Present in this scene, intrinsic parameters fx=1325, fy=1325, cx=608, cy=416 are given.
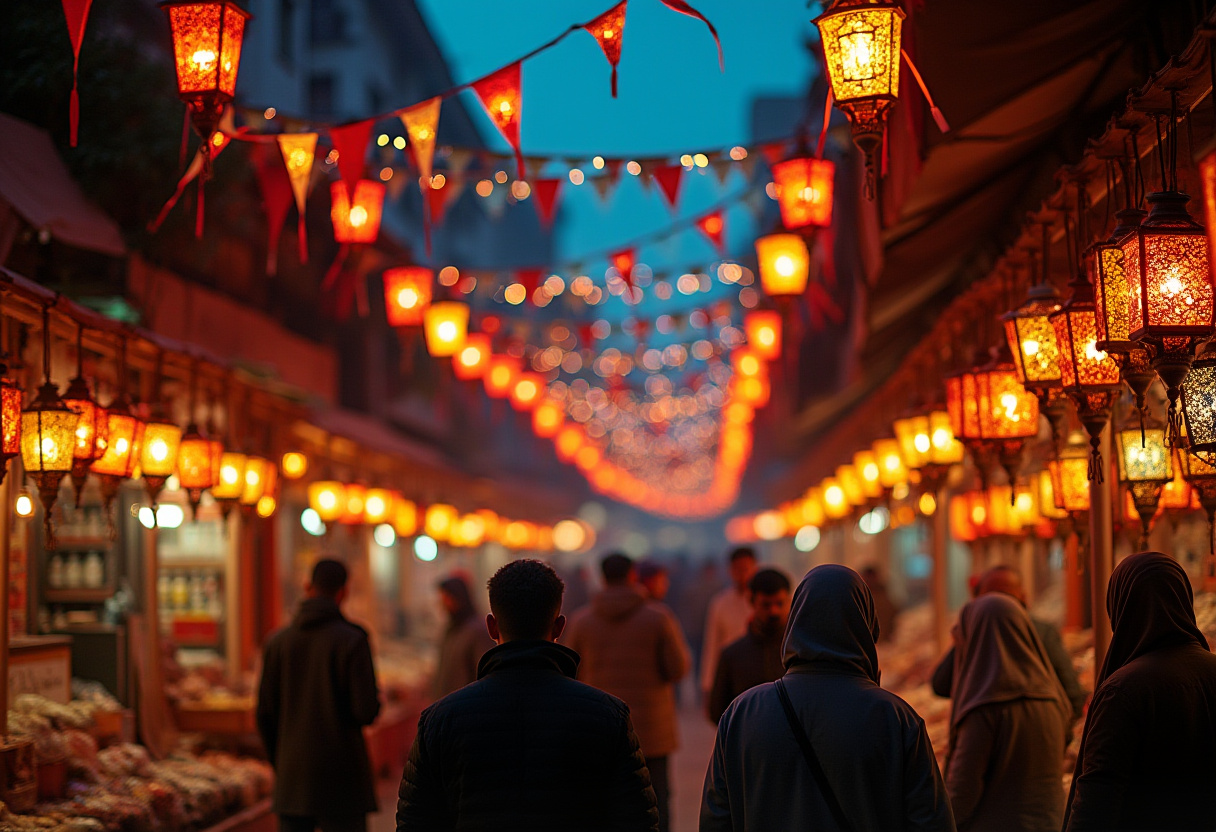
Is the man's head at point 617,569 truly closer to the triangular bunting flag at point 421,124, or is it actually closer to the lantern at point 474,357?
the triangular bunting flag at point 421,124

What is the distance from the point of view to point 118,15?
1169 centimetres

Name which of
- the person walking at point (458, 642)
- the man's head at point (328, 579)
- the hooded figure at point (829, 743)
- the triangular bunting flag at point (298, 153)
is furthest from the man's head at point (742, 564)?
the hooded figure at point (829, 743)

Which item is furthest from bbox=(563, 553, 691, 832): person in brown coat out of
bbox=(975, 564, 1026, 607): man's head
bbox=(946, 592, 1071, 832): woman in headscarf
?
bbox=(946, 592, 1071, 832): woman in headscarf

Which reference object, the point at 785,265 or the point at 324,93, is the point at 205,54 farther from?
the point at 324,93

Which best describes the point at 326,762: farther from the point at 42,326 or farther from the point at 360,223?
the point at 360,223

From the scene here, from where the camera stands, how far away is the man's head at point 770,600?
708 centimetres

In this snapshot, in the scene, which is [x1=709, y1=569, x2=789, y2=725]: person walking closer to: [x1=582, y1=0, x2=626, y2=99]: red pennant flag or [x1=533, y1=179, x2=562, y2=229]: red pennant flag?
[x1=582, y1=0, x2=626, y2=99]: red pennant flag

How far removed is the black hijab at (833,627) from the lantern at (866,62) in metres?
1.96

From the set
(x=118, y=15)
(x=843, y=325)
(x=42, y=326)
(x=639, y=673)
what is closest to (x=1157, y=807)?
(x=639, y=673)

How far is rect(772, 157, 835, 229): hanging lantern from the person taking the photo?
9.88 metres

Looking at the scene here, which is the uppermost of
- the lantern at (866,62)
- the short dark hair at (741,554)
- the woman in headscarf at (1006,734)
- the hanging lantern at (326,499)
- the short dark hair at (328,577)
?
the lantern at (866,62)

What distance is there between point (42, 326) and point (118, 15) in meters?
5.25

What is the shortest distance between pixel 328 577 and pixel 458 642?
2.58 m

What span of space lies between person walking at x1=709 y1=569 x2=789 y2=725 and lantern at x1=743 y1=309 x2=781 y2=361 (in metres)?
9.90
